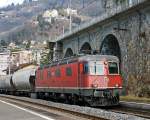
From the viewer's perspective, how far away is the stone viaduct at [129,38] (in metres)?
40.0

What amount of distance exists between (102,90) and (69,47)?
144ft

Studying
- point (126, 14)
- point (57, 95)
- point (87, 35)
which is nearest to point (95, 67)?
point (57, 95)

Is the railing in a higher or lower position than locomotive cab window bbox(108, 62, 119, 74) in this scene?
higher

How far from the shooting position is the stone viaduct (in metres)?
40.0

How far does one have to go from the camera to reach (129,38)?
44469mm

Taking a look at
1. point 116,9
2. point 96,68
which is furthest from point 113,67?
point 116,9

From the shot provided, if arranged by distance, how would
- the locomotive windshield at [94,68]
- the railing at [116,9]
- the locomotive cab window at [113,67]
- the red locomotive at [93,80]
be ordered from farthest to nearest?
the railing at [116,9] < the locomotive cab window at [113,67] < the locomotive windshield at [94,68] < the red locomotive at [93,80]

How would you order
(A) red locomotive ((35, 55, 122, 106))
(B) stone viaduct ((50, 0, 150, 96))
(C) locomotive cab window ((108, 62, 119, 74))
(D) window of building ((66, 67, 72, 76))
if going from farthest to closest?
(B) stone viaduct ((50, 0, 150, 96)) → (D) window of building ((66, 67, 72, 76)) → (C) locomotive cab window ((108, 62, 119, 74)) → (A) red locomotive ((35, 55, 122, 106))

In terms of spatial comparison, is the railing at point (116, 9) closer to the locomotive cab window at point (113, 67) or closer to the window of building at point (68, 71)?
the locomotive cab window at point (113, 67)

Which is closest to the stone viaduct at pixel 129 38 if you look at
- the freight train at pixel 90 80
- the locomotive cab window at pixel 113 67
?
the freight train at pixel 90 80

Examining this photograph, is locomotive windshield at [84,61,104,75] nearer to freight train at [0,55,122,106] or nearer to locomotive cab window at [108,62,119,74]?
freight train at [0,55,122,106]

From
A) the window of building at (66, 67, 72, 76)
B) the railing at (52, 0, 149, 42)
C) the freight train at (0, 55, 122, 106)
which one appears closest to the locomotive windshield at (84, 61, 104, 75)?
the freight train at (0, 55, 122, 106)

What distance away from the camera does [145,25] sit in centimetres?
4050

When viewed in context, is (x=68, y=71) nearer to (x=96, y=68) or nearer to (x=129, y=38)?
(x=96, y=68)
